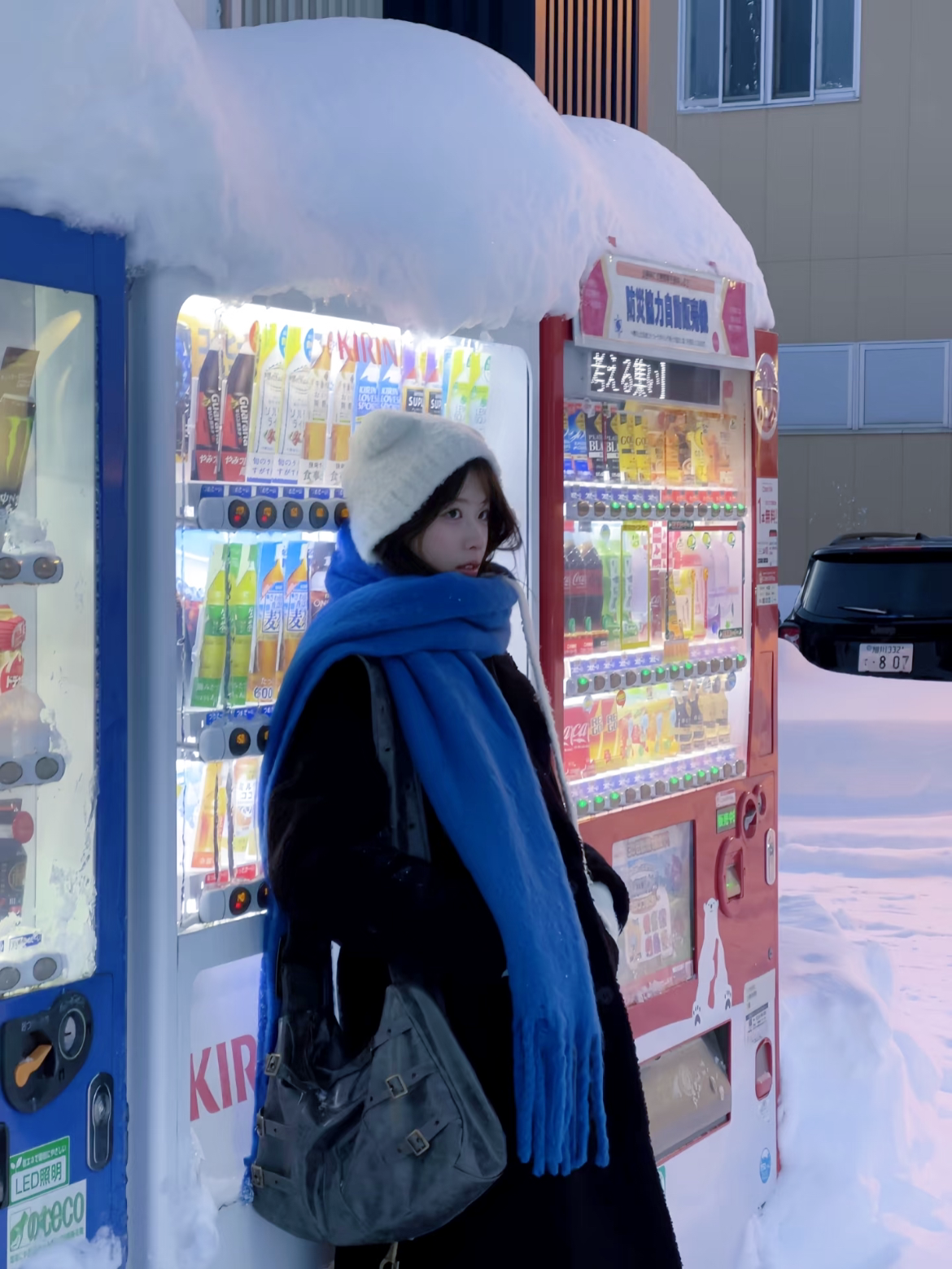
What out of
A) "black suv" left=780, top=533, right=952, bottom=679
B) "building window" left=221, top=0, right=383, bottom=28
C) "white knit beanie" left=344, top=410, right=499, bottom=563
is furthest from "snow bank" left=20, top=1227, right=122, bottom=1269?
"black suv" left=780, top=533, right=952, bottom=679

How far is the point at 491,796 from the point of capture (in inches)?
81.7

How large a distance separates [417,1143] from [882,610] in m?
8.77

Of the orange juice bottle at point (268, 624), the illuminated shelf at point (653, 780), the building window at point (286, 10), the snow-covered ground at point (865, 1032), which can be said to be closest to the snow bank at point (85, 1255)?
the orange juice bottle at point (268, 624)

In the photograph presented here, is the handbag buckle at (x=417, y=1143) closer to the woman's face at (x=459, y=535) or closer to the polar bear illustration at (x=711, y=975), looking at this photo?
the woman's face at (x=459, y=535)

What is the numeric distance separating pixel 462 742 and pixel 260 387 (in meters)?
0.85

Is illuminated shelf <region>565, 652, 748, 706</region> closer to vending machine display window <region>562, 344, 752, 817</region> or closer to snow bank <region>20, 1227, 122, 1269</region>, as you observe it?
vending machine display window <region>562, 344, 752, 817</region>

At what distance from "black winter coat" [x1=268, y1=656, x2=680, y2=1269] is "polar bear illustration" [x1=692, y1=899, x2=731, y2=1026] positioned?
4.18 feet

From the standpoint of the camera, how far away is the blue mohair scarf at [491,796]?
2062 mm

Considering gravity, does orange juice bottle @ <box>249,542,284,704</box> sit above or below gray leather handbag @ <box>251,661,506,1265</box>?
above

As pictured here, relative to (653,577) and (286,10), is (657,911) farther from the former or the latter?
(286,10)

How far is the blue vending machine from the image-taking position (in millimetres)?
2109

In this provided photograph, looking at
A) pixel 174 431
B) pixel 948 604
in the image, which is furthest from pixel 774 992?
pixel 948 604

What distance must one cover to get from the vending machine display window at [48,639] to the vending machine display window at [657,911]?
151 centimetres

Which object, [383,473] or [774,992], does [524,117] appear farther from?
[774,992]
